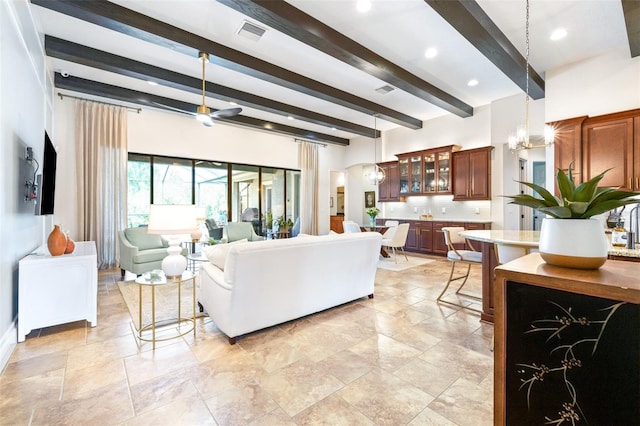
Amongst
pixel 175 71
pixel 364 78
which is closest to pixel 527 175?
pixel 364 78

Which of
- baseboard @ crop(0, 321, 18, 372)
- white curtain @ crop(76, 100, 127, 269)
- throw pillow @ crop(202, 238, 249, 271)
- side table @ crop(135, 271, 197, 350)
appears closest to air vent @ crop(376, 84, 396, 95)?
throw pillow @ crop(202, 238, 249, 271)

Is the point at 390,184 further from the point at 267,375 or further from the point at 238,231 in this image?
the point at 267,375

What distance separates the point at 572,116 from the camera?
4.45m

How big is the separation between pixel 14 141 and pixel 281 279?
8.31 ft

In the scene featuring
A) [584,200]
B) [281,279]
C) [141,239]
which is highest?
[584,200]

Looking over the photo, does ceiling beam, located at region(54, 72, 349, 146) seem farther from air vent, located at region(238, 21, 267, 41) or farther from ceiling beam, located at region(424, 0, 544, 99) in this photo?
ceiling beam, located at region(424, 0, 544, 99)

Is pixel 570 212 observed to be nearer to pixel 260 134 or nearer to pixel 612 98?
pixel 612 98

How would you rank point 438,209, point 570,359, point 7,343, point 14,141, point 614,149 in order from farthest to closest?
point 438,209 < point 614,149 < point 14,141 < point 7,343 < point 570,359

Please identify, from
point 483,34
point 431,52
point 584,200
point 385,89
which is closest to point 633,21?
point 483,34

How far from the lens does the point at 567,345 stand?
3.03ft

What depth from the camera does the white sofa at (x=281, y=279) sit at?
97.1 inches

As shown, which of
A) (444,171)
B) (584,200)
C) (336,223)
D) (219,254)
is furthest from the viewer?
(336,223)

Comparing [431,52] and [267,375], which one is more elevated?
[431,52]

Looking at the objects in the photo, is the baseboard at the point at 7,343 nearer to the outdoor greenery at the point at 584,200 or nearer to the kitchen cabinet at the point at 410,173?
the outdoor greenery at the point at 584,200
